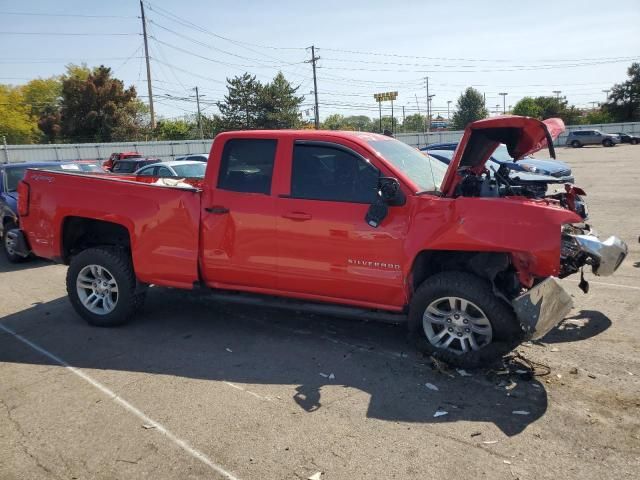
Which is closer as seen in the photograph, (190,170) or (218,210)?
(218,210)

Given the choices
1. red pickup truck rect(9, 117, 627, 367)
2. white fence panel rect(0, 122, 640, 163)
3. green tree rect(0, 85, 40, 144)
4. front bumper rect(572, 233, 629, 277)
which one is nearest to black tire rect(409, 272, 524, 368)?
red pickup truck rect(9, 117, 627, 367)

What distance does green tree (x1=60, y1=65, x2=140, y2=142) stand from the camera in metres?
48.0

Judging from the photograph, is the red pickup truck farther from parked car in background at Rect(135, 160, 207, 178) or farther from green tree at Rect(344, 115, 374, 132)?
green tree at Rect(344, 115, 374, 132)

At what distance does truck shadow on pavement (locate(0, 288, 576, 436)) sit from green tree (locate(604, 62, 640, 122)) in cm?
6906

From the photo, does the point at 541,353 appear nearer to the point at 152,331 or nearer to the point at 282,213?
the point at 282,213

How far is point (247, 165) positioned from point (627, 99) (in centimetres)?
7092

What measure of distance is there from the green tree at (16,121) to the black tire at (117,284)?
248 ft

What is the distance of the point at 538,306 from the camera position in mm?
4133

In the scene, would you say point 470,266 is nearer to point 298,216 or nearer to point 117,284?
point 298,216

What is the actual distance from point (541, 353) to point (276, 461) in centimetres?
268

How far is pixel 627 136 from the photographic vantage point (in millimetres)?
49562

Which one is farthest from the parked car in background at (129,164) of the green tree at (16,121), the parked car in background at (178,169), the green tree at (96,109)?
the green tree at (16,121)

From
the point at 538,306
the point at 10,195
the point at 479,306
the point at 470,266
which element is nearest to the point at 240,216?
the point at 470,266

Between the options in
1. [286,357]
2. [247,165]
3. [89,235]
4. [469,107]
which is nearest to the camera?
[286,357]
